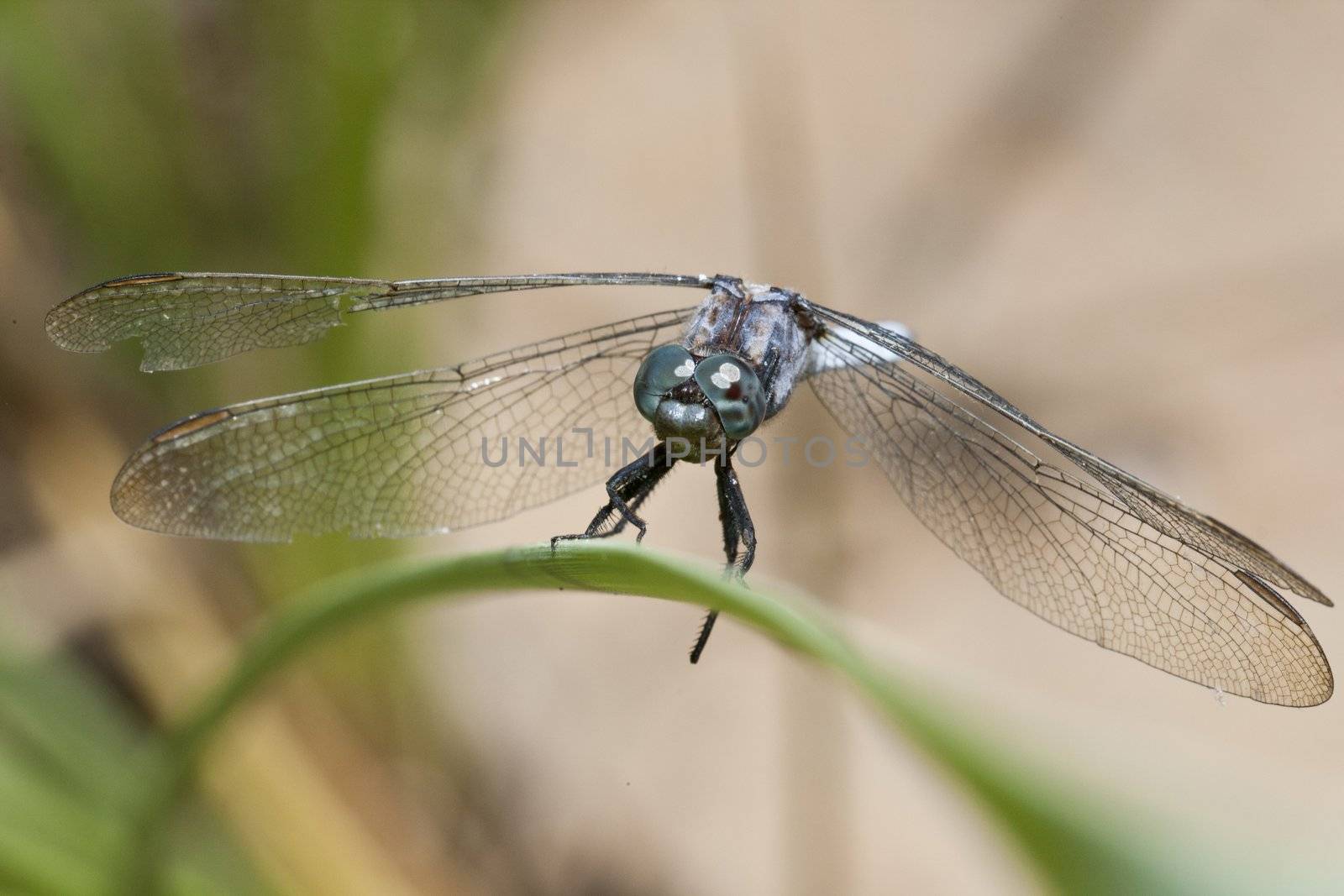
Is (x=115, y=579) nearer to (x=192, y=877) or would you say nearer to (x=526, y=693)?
(x=192, y=877)

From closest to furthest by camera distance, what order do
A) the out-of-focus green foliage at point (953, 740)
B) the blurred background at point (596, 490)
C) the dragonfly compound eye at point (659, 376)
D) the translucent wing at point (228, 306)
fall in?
the out-of-focus green foliage at point (953, 740)
the dragonfly compound eye at point (659, 376)
the translucent wing at point (228, 306)
the blurred background at point (596, 490)

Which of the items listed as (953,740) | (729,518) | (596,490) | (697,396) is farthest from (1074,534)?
(596,490)

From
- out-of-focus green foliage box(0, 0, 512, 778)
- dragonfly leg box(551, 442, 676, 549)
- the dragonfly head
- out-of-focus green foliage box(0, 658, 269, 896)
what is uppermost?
out-of-focus green foliage box(0, 0, 512, 778)

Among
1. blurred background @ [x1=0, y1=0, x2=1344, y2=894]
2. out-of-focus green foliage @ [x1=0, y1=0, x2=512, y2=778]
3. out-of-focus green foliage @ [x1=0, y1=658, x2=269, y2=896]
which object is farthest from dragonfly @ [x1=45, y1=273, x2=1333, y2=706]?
out-of-focus green foliage @ [x1=0, y1=0, x2=512, y2=778]

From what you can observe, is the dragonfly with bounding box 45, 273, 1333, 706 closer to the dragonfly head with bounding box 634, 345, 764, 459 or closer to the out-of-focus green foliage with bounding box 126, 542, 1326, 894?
the dragonfly head with bounding box 634, 345, 764, 459

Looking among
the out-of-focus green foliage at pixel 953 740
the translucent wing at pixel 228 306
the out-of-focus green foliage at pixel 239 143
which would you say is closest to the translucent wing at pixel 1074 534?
the translucent wing at pixel 228 306

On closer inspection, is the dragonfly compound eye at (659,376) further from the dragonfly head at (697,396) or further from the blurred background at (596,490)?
the blurred background at (596,490)
